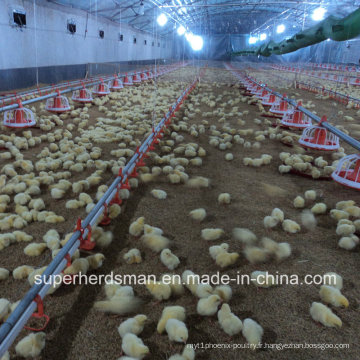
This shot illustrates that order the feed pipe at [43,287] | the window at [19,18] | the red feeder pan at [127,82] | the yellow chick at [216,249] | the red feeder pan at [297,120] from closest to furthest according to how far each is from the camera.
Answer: the feed pipe at [43,287] → the yellow chick at [216,249] → the red feeder pan at [297,120] → the window at [19,18] → the red feeder pan at [127,82]

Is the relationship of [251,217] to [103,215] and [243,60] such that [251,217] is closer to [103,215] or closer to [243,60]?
[103,215]

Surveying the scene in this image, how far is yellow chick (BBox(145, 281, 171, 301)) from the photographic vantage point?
153 centimetres

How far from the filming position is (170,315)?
4.55ft

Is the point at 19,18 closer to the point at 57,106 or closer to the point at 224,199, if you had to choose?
the point at 57,106

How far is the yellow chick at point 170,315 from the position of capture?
1.36m

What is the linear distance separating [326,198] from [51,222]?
2160 mm

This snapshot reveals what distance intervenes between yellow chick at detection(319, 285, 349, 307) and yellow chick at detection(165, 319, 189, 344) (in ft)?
2.34

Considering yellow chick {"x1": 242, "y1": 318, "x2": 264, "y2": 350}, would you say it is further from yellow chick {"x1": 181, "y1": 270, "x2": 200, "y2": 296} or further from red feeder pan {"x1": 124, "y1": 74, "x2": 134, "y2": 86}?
red feeder pan {"x1": 124, "y1": 74, "x2": 134, "y2": 86}

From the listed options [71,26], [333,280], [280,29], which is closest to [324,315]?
[333,280]

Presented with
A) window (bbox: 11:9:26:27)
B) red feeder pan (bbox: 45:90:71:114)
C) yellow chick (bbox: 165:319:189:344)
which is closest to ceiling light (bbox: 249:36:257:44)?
window (bbox: 11:9:26:27)

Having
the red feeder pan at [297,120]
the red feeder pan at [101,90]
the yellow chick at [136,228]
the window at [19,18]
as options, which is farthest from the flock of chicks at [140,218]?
the window at [19,18]

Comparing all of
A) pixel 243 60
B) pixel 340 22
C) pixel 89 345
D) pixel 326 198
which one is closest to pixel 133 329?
pixel 89 345

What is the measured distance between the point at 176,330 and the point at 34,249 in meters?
0.97

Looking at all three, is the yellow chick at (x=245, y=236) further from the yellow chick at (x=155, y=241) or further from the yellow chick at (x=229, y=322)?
the yellow chick at (x=229, y=322)
